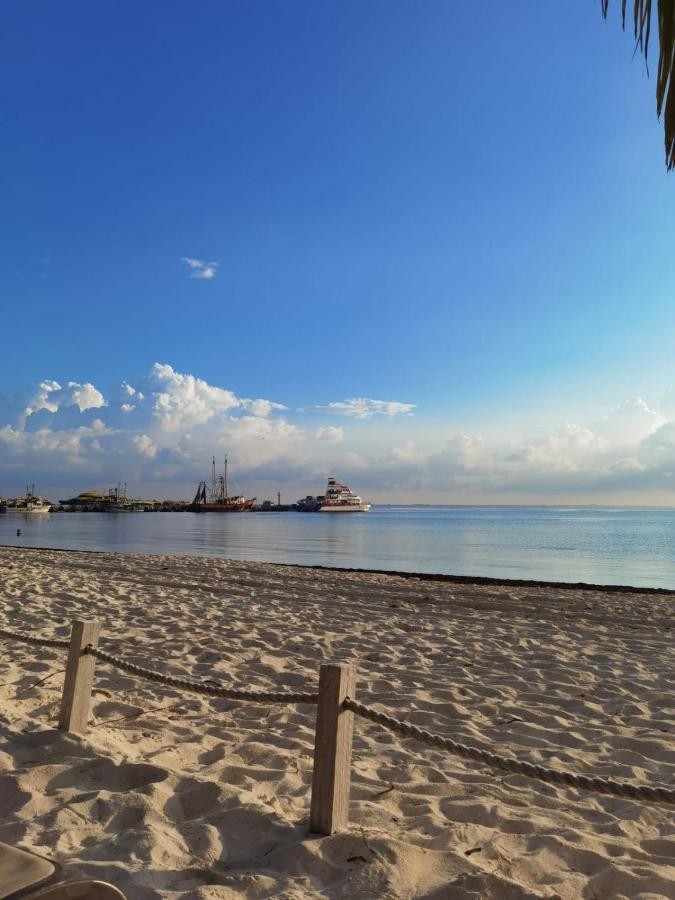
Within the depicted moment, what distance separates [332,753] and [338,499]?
15153cm

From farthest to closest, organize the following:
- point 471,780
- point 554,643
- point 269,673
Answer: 1. point 554,643
2. point 269,673
3. point 471,780

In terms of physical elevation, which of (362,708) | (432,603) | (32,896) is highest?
(362,708)

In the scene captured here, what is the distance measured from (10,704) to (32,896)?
344 cm

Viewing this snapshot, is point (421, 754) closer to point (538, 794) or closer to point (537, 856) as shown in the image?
point (538, 794)

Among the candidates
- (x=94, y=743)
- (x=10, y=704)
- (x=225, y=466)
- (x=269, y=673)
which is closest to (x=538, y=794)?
(x=94, y=743)

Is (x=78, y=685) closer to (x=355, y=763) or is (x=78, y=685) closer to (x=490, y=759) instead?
(x=355, y=763)

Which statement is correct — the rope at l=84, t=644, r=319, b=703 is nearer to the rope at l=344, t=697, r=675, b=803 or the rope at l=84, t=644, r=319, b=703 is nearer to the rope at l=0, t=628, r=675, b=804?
the rope at l=0, t=628, r=675, b=804

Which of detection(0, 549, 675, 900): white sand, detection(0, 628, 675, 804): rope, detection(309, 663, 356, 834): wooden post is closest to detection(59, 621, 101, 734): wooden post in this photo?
detection(0, 549, 675, 900): white sand

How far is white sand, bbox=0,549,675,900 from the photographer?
2.80 m

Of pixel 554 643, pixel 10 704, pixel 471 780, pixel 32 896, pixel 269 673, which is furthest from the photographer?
pixel 554 643

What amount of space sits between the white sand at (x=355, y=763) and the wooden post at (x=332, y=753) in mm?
101

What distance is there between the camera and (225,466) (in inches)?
5694

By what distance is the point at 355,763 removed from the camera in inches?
167

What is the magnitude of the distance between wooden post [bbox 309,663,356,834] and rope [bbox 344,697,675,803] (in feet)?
0.22
